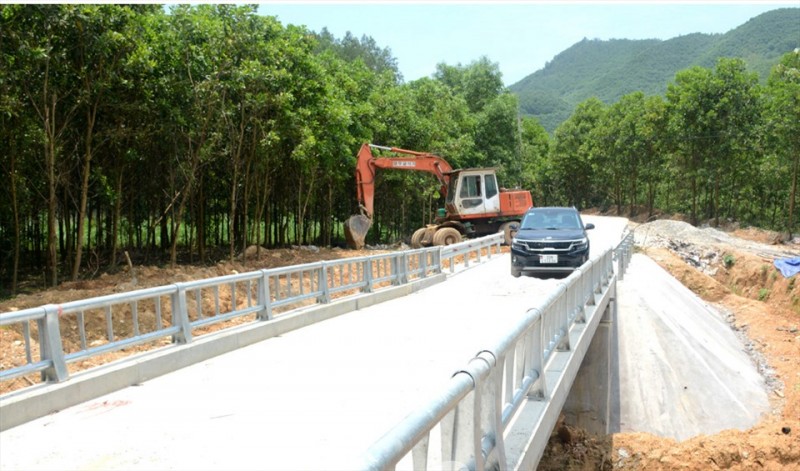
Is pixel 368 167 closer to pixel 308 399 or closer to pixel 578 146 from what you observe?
pixel 308 399

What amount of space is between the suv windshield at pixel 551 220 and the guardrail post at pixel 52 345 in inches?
514

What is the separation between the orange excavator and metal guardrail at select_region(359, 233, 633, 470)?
60.7 ft

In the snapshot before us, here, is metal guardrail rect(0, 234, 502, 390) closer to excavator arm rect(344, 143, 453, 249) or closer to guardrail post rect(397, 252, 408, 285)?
guardrail post rect(397, 252, 408, 285)

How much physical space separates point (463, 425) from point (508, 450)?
1.44 m

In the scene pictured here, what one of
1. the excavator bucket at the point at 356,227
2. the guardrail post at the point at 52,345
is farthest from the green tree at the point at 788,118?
the guardrail post at the point at 52,345

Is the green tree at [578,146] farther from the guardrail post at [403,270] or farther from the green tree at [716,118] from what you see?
the guardrail post at [403,270]

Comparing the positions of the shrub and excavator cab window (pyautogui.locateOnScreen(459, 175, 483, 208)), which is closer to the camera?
excavator cab window (pyautogui.locateOnScreen(459, 175, 483, 208))

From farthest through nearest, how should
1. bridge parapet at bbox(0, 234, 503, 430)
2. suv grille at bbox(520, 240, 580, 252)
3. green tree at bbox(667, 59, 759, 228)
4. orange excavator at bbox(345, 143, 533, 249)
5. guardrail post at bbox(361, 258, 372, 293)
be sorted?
green tree at bbox(667, 59, 759, 228)
orange excavator at bbox(345, 143, 533, 249)
suv grille at bbox(520, 240, 580, 252)
guardrail post at bbox(361, 258, 372, 293)
bridge parapet at bbox(0, 234, 503, 430)

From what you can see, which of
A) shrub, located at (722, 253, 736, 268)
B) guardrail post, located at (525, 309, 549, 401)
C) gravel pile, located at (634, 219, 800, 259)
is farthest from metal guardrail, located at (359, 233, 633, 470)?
gravel pile, located at (634, 219, 800, 259)

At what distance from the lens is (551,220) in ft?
58.6

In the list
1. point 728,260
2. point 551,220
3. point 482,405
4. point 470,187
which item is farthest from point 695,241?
point 482,405

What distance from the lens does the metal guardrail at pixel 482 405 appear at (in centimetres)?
289

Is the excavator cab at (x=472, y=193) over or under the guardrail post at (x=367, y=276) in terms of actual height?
over

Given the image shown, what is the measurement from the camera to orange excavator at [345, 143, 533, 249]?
86.1 ft
